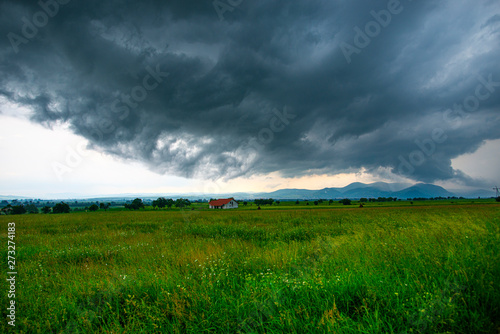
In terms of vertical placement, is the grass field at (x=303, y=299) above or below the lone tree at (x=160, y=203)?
above

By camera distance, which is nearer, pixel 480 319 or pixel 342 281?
pixel 480 319

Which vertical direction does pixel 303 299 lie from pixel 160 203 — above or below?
above

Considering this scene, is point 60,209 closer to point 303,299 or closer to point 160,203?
point 160,203

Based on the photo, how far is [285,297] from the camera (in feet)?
11.2

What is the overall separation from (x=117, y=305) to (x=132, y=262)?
3.51m

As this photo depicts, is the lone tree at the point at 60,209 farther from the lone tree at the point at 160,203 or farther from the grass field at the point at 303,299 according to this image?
the grass field at the point at 303,299

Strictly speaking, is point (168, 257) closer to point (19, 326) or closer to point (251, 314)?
point (19, 326)

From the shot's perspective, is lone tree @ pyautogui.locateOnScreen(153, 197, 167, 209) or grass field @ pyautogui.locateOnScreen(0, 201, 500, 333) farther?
lone tree @ pyautogui.locateOnScreen(153, 197, 167, 209)

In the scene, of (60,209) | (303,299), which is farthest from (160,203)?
(303,299)

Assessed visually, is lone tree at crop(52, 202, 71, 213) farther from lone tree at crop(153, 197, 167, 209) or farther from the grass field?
the grass field

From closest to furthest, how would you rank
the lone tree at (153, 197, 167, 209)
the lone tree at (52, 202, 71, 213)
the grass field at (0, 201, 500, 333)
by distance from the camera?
the grass field at (0, 201, 500, 333) → the lone tree at (52, 202, 71, 213) → the lone tree at (153, 197, 167, 209)

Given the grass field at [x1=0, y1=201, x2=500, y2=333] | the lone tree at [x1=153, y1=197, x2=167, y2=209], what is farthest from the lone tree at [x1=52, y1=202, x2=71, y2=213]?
the grass field at [x1=0, y1=201, x2=500, y2=333]

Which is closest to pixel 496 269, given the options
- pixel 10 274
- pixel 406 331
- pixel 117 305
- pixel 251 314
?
pixel 406 331

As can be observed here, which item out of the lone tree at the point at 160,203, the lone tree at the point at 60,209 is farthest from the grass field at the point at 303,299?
the lone tree at the point at 160,203
